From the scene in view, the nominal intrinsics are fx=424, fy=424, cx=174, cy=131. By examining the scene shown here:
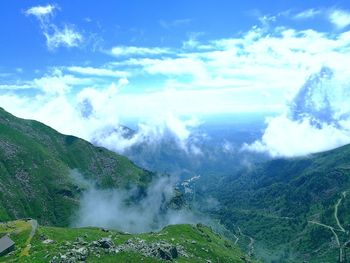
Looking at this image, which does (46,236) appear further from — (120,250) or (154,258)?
(154,258)

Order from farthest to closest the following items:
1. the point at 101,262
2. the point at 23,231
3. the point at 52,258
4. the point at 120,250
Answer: the point at 23,231
the point at 120,250
the point at 101,262
the point at 52,258

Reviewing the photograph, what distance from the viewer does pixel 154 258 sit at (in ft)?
599

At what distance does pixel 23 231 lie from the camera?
198 metres

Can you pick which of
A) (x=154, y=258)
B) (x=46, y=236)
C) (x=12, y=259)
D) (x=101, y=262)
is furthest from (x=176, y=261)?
(x=12, y=259)

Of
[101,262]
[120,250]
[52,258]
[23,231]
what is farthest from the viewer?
[23,231]

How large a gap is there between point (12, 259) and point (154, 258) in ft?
190

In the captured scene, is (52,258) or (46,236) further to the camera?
(46,236)

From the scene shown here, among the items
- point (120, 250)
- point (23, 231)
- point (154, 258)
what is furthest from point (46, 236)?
point (154, 258)

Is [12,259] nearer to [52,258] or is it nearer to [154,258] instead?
[52,258]

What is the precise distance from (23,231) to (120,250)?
50.8 metres

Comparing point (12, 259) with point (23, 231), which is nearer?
point (12, 259)

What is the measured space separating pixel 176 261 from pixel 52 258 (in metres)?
66.5

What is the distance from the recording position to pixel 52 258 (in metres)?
A: 153

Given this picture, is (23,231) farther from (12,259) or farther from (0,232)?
A: (12,259)
